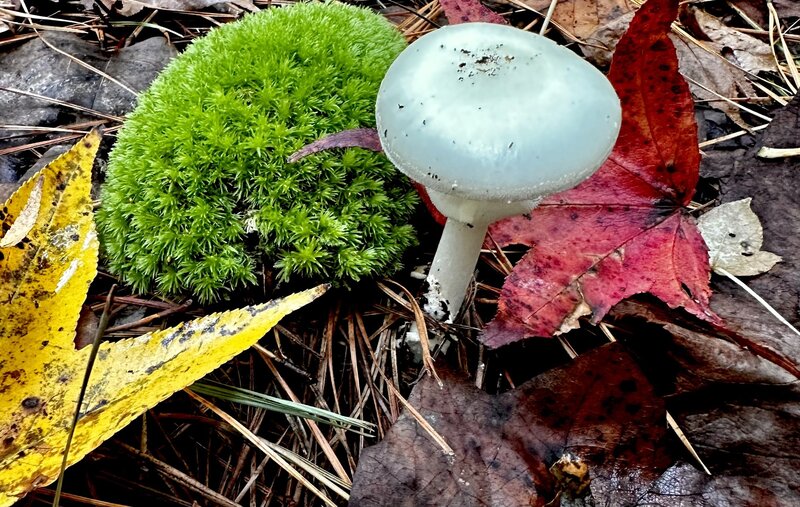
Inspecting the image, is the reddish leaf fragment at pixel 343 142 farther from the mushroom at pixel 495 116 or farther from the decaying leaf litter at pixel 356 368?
the decaying leaf litter at pixel 356 368

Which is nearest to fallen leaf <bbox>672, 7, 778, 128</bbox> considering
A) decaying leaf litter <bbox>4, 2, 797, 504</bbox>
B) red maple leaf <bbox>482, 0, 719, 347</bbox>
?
decaying leaf litter <bbox>4, 2, 797, 504</bbox>

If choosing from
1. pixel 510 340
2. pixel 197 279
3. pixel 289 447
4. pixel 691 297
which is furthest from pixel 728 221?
pixel 197 279

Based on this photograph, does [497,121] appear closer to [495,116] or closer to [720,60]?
[495,116]

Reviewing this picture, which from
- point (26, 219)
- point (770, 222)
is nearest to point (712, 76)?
point (770, 222)

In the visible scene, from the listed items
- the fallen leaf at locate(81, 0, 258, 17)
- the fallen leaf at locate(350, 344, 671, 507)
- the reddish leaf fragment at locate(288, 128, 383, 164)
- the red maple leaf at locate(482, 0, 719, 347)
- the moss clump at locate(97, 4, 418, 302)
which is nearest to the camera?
the fallen leaf at locate(350, 344, 671, 507)

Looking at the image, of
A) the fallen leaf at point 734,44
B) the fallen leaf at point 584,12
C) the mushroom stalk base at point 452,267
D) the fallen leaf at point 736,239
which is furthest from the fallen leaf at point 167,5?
the fallen leaf at point 736,239

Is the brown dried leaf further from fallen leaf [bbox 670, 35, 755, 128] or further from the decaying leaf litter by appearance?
the decaying leaf litter
